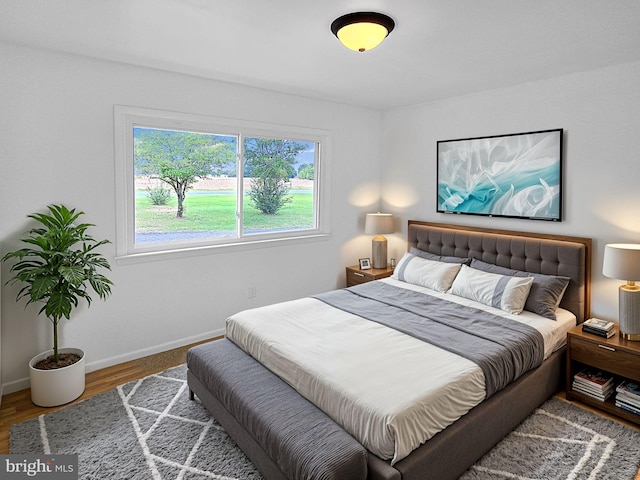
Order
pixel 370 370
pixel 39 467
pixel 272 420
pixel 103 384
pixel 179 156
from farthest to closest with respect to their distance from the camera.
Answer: pixel 179 156, pixel 103 384, pixel 370 370, pixel 39 467, pixel 272 420

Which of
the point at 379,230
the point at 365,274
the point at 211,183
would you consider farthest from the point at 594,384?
the point at 211,183

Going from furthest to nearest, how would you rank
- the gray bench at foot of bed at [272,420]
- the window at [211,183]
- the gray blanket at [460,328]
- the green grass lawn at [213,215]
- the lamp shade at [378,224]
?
the lamp shade at [378,224], the green grass lawn at [213,215], the window at [211,183], the gray blanket at [460,328], the gray bench at foot of bed at [272,420]

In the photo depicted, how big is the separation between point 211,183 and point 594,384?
11.6 feet

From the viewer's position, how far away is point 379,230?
15.3ft

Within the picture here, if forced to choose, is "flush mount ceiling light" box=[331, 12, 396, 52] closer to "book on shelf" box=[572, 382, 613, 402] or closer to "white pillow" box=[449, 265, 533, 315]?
"white pillow" box=[449, 265, 533, 315]

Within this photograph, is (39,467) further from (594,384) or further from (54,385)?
(594,384)

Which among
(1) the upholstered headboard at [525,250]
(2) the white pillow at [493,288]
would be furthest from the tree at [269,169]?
(2) the white pillow at [493,288]

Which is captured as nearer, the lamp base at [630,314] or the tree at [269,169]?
the lamp base at [630,314]

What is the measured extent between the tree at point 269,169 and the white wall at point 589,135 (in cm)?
182

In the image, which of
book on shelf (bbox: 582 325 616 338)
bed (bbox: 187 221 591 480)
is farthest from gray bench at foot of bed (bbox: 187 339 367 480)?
book on shelf (bbox: 582 325 616 338)

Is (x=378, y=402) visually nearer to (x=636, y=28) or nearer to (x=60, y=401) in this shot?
(x=60, y=401)

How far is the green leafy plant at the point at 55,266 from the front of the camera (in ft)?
8.50

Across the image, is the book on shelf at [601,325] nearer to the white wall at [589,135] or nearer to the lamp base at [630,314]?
the lamp base at [630,314]

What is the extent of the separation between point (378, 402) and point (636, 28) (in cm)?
263
